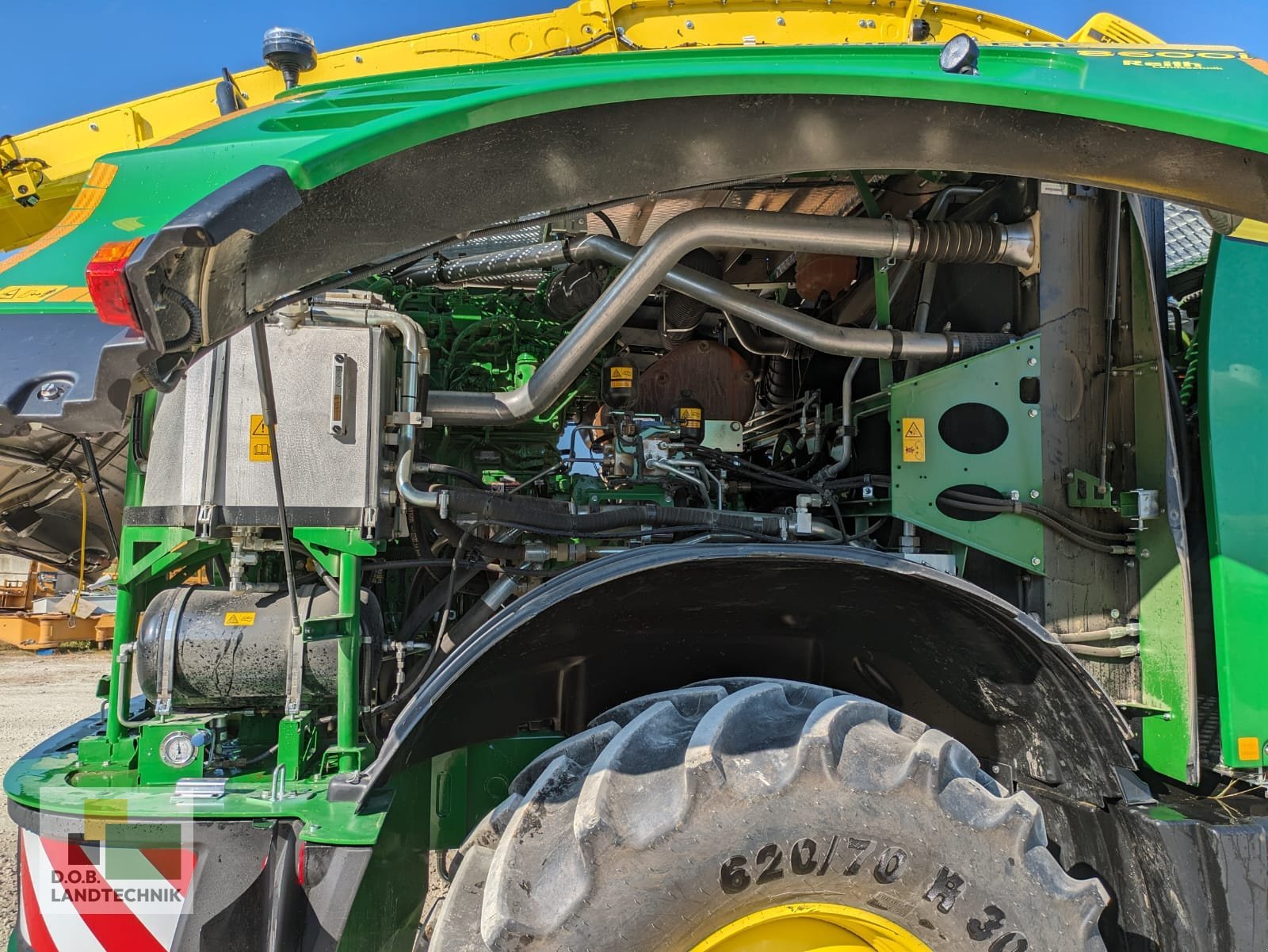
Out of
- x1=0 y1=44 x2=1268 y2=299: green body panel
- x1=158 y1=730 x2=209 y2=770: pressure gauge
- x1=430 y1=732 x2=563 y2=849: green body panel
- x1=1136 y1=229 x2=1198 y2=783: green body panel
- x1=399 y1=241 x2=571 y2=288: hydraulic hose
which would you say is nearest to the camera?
x1=0 y1=44 x2=1268 y2=299: green body panel

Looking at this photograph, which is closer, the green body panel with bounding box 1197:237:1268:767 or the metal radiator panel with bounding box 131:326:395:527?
the green body panel with bounding box 1197:237:1268:767

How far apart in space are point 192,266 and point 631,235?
2.45 meters

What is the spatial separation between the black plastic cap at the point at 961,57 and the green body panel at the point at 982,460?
1.19 meters

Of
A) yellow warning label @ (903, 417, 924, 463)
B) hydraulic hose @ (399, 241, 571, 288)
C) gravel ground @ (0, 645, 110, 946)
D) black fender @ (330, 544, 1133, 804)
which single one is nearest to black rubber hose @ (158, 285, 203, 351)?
black fender @ (330, 544, 1133, 804)

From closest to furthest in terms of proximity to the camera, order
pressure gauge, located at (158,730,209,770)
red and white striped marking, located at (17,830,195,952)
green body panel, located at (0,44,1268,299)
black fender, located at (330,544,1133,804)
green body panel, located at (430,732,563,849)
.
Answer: green body panel, located at (0,44,1268,299), black fender, located at (330,544,1133,804), red and white striped marking, located at (17,830,195,952), pressure gauge, located at (158,730,209,770), green body panel, located at (430,732,563,849)

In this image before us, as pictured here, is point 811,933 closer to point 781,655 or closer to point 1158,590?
point 781,655

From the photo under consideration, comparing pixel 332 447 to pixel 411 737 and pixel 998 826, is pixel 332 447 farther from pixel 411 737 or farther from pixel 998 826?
pixel 998 826

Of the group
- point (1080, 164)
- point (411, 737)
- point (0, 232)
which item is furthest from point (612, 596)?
point (0, 232)

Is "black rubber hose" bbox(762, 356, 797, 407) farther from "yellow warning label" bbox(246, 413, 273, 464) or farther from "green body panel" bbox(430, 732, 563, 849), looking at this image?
"yellow warning label" bbox(246, 413, 273, 464)

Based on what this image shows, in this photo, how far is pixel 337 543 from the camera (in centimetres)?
251

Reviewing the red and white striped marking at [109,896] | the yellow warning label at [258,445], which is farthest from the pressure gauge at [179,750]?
the yellow warning label at [258,445]

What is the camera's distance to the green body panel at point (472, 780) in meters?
2.59

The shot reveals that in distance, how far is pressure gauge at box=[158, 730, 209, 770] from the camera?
2.32 meters

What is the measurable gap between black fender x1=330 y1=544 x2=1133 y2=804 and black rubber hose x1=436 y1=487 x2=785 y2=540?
0.55 m
